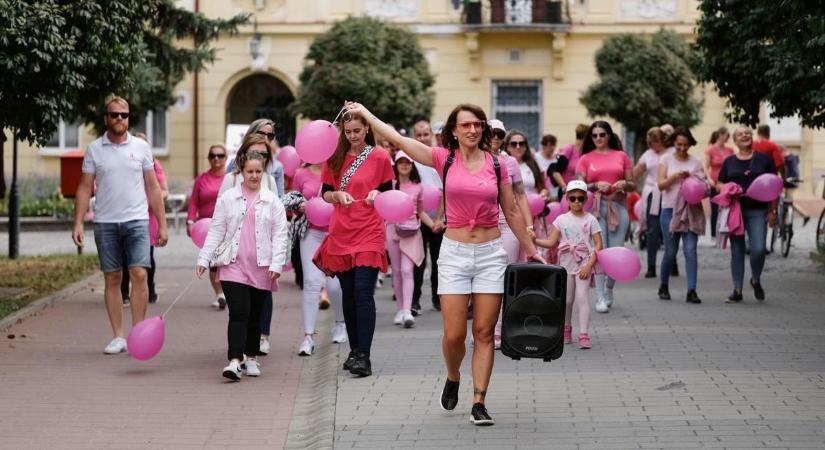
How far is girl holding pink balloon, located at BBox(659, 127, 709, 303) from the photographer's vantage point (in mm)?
14984

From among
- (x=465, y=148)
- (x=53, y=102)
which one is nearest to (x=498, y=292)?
(x=465, y=148)

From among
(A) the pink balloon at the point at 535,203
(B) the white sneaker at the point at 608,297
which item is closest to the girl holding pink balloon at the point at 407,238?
(A) the pink balloon at the point at 535,203

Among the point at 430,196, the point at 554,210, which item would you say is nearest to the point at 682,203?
the point at 554,210

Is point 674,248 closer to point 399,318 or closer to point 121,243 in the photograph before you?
point 399,318

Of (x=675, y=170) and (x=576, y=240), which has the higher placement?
(x=675, y=170)

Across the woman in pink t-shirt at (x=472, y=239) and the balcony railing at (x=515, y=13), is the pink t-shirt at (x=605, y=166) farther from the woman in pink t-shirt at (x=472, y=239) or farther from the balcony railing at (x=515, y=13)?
the balcony railing at (x=515, y=13)

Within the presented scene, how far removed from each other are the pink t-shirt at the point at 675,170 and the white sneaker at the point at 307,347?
5.21m

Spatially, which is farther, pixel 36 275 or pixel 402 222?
pixel 36 275

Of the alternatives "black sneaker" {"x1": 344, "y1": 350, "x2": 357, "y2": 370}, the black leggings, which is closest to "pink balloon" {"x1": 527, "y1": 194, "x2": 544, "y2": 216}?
"black sneaker" {"x1": 344, "y1": 350, "x2": 357, "y2": 370}

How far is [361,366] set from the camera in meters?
10.2

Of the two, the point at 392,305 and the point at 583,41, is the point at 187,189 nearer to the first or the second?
the point at 583,41

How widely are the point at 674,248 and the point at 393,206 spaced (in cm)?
624

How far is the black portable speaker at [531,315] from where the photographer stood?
27.4ft

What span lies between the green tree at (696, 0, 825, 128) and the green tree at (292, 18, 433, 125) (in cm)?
1459
